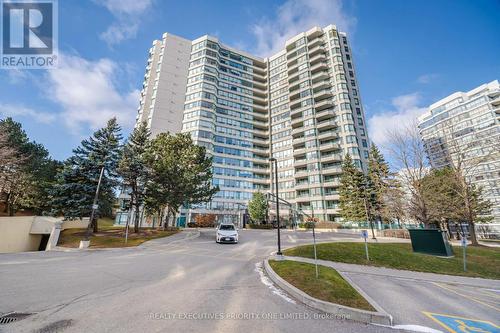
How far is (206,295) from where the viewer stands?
6.96 m

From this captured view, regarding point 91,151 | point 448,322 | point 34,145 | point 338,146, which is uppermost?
point 338,146

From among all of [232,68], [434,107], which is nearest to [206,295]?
[232,68]

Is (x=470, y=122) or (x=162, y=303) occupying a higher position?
(x=470, y=122)

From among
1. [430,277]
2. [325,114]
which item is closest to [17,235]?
[430,277]

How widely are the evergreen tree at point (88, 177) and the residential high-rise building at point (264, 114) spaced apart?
27.1m

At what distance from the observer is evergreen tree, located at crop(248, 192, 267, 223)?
4950cm

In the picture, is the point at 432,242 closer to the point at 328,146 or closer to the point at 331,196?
the point at 331,196

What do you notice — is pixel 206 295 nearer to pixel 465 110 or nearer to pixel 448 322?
pixel 448 322

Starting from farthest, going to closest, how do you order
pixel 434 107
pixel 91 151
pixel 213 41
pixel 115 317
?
pixel 434 107 < pixel 213 41 < pixel 91 151 < pixel 115 317

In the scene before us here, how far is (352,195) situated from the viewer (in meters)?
42.8

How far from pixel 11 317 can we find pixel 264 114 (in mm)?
74410

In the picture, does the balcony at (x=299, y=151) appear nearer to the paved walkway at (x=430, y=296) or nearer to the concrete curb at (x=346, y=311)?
the paved walkway at (x=430, y=296)

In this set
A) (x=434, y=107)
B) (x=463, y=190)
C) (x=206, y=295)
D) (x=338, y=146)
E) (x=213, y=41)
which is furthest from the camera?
(x=434, y=107)

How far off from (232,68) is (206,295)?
75.8m
